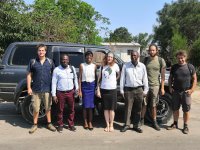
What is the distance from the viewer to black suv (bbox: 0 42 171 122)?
29.3ft

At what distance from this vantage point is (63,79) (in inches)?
325

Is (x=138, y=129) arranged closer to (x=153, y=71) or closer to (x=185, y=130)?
(x=185, y=130)

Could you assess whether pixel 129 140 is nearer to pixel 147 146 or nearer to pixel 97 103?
pixel 147 146

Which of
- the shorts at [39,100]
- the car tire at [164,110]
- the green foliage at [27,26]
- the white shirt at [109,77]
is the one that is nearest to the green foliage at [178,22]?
the green foliage at [27,26]

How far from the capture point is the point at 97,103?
9.04 metres

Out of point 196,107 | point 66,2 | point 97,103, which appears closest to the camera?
point 97,103

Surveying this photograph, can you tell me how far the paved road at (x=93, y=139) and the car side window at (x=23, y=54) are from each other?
58.5 inches

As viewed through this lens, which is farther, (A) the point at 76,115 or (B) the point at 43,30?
(B) the point at 43,30

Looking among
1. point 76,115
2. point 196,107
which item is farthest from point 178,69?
point 196,107

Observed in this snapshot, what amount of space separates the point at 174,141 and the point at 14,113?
4.82 m

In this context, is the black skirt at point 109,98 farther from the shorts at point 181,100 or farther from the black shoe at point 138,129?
the shorts at point 181,100

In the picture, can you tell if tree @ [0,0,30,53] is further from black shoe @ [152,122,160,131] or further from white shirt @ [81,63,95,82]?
black shoe @ [152,122,160,131]

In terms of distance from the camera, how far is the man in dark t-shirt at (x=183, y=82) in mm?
8320

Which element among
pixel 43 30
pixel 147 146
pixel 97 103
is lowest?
pixel 147 146
